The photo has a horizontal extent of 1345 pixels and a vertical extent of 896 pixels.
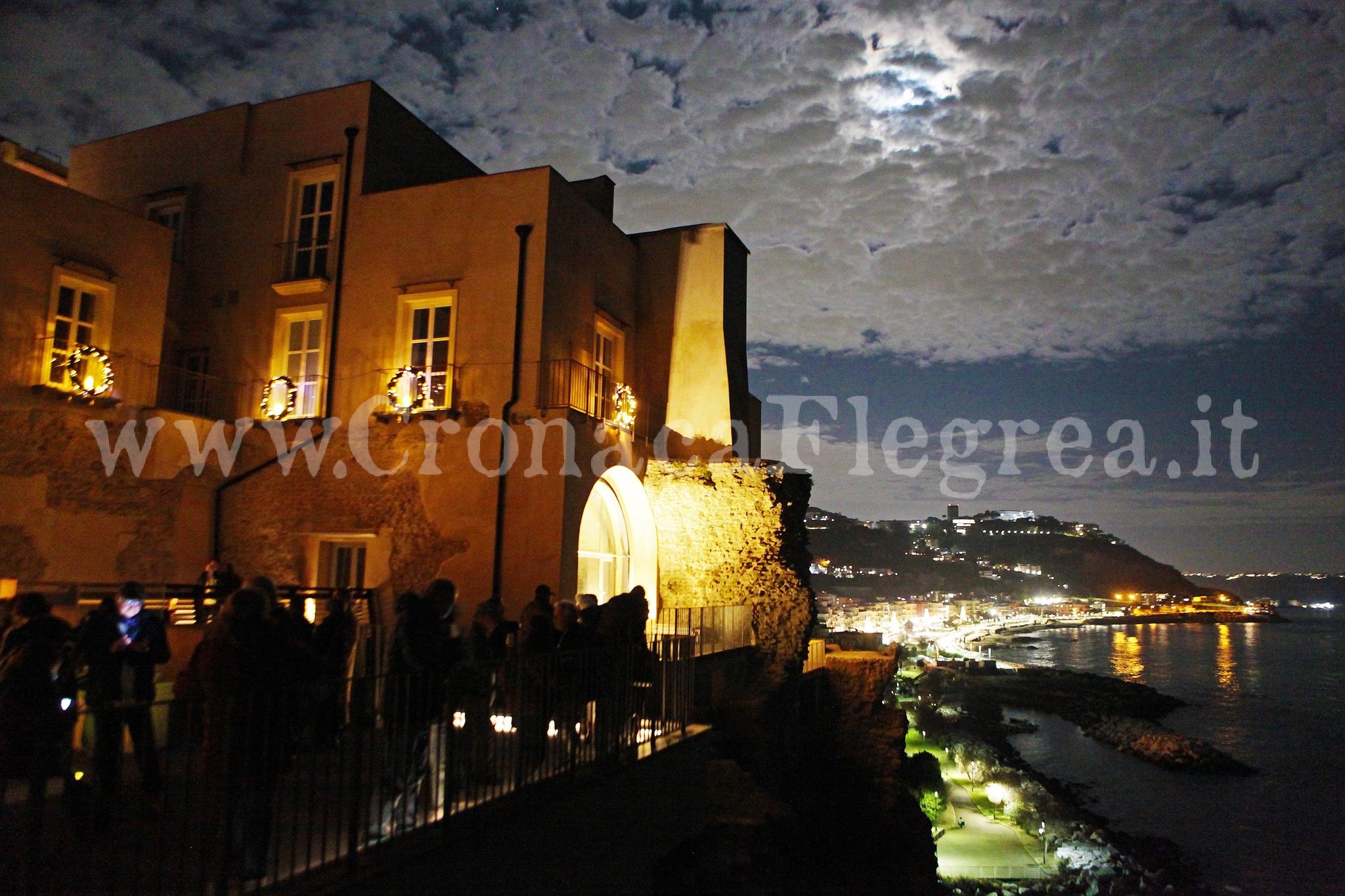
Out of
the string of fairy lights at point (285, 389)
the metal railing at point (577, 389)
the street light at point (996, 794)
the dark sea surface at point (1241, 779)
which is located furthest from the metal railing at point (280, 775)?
the street light at point (996, 794)

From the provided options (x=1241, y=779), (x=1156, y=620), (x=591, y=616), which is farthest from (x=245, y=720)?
(x=1156, y=620)

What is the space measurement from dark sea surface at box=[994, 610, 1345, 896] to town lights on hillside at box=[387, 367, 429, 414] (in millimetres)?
25648

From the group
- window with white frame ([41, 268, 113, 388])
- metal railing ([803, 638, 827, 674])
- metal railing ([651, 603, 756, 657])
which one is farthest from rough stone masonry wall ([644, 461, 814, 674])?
window with white frame ([41, 268, 113, 388])

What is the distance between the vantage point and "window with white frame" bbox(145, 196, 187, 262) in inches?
669

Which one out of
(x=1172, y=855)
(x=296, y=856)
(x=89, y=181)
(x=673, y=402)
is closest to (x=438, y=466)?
(x=673, y=402)

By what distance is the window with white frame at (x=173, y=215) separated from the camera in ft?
55.7

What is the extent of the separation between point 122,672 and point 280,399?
9175 mm

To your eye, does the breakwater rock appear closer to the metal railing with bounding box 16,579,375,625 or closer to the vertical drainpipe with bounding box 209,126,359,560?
the vertical drainpipe with bounding box 209,126,359,560

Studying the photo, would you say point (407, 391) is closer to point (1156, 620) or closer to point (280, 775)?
point (280, 775)

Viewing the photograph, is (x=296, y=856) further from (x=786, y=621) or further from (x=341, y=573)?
(x=786, y=621)

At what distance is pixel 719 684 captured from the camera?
13695 millimetres

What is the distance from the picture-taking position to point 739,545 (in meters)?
15.7

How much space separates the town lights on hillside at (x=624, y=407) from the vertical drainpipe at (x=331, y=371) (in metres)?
4.76

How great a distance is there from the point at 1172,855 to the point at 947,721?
18233 millimetres
